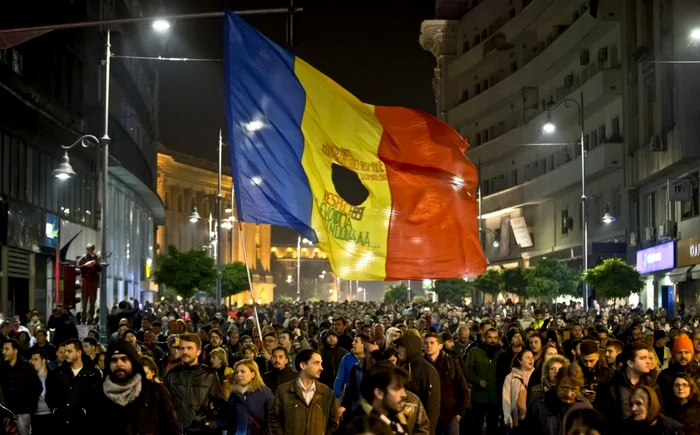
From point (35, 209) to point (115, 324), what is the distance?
9189 mm

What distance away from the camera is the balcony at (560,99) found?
5606cm

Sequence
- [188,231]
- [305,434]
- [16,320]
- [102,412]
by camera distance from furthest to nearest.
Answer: [188,231], [16,320], [305,434], [102,412]

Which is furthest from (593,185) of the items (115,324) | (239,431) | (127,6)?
(239,431)

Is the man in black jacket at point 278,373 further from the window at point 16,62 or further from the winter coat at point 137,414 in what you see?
the window at point 16,62

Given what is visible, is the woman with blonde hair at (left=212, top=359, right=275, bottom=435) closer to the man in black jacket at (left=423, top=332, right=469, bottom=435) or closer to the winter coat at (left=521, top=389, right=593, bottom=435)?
the winter coat at (left=521, top=389, right=593, bottom=435)

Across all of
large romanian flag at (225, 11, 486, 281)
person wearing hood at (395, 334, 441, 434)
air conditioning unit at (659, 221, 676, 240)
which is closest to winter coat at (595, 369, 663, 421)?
person wearing hood at (395, 334, 441, 434)

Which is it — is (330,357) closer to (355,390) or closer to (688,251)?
(355,390)

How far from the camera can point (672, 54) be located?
146 ft

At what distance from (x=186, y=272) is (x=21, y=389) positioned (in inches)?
1365

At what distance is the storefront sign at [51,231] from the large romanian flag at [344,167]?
2423cm

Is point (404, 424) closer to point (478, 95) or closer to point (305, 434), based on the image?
point (305, 434)

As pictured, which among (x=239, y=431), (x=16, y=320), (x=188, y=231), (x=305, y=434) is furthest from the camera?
(x=188, y=231)

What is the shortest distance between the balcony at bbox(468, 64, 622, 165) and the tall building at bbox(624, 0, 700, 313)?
109 cm

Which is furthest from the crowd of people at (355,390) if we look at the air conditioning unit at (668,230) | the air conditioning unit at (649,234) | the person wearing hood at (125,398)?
the air conditioning unit at (649,234)
